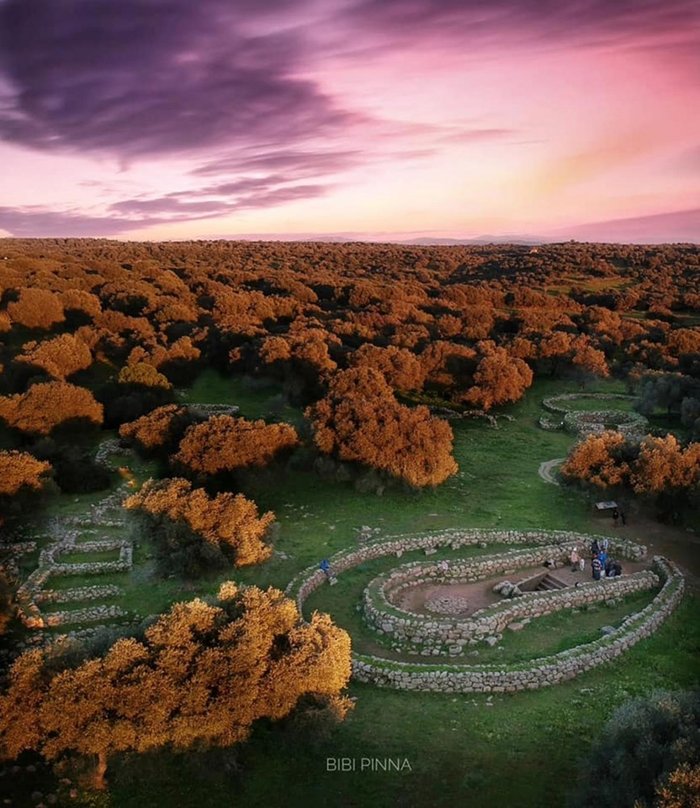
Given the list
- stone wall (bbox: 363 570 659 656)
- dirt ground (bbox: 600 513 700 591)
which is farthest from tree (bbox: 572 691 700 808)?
dirt ground (bbox: 600 513 700 591)

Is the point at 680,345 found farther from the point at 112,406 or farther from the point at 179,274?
the point at 179,274

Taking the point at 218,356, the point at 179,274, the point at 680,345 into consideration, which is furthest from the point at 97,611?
the point at 179,274

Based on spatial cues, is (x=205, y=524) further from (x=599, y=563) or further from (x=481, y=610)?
(x=599, y=563)

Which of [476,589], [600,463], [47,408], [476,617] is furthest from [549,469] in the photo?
[47,408]

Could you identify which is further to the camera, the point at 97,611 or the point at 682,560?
the point at 682,560

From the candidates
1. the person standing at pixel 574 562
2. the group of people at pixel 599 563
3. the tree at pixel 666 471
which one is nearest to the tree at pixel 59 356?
the person standing at pixel 574 562

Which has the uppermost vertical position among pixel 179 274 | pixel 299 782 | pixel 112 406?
pixel 179 274
